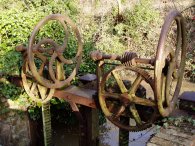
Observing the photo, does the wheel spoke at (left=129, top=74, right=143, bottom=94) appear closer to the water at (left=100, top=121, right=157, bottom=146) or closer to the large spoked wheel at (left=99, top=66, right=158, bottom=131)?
the large spoked wheel at (left=99, top=66, right=158, bottom=131)

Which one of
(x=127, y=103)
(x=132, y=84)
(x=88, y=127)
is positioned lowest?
(x=88, y=127)

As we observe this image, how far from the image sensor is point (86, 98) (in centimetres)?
355

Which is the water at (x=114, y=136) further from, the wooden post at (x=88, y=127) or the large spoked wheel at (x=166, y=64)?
the large spoked wheel at (x=166, y=64)

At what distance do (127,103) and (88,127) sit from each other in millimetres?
1189

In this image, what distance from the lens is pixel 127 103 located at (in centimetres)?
294

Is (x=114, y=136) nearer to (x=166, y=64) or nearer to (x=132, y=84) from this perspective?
(x=132, y=84)

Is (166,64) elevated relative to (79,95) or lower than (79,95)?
elevated

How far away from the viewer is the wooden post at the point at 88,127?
3.94m

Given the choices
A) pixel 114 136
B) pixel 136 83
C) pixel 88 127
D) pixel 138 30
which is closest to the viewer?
pixel 136 83

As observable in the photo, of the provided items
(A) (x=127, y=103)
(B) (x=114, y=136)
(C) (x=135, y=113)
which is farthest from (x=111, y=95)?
(B) (x=114, y=136)

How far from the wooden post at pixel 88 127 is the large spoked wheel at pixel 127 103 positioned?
722mm

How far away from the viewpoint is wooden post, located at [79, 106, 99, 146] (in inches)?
155

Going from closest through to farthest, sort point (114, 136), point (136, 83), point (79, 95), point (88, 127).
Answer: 1. point (136, 83)
2. point (79, 95)
3. point (88, 127)
4. point (114, 136)

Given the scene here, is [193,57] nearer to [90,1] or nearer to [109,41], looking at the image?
[109,41]
